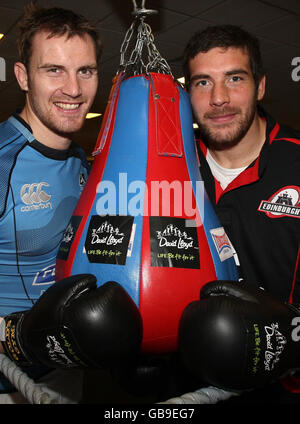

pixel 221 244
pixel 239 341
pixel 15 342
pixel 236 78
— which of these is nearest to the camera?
pixel 239 341

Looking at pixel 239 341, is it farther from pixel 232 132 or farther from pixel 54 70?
pixel 54 70

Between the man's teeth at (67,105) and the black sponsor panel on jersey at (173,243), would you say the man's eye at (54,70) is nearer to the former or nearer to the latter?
the man's teeth at (67,105)

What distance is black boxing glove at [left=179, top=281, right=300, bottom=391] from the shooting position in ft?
2.36

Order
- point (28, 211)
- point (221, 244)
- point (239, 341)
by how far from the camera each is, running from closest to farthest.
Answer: point (239, 341) < point (221, 244) < point (28, 211)

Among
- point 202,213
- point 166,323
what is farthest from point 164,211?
point 166,323

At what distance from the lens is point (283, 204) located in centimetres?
125

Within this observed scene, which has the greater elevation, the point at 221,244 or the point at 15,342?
the point at 221,244

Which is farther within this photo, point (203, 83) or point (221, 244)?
point (203, 83)

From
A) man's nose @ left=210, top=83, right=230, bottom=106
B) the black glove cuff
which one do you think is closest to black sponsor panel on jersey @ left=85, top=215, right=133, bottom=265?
the black glove cuff

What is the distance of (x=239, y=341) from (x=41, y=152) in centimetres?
86

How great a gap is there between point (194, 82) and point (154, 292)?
0.79 metres

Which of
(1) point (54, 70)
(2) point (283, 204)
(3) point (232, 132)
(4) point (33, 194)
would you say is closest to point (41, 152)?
(4) point (33, 194)
